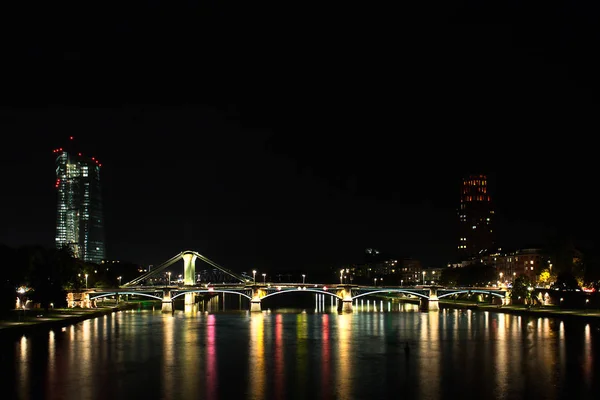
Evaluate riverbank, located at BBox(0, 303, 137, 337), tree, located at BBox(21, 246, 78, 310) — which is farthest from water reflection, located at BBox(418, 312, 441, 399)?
tree, located at BBox(21, 246, 78, 310)

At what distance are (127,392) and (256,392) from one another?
18.9ft

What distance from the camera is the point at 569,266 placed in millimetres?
104625

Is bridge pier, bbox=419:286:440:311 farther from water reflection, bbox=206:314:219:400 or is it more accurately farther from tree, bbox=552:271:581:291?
water reflection, bbox=206:314:219:400

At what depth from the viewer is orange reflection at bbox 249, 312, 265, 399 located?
106 feet

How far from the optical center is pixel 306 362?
139 ft

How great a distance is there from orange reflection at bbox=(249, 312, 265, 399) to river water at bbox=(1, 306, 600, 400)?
0.08 meters

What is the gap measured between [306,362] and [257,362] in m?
2.97

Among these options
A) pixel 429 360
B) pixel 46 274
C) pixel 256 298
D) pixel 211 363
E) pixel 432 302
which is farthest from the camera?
pixel 432 302

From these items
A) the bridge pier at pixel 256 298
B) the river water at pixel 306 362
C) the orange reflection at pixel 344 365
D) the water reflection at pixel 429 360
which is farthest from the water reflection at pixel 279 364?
the bridge pier at pixel 256 298

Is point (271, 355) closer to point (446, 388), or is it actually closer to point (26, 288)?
point (446, 388)

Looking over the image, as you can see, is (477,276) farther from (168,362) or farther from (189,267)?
(168,362)

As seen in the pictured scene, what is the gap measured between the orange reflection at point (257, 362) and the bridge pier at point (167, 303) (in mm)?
30149

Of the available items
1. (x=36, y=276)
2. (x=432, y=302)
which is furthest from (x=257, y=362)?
(x=432, y=302)

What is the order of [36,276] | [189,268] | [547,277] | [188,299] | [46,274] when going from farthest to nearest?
[189,268], [547,277], [188,299], [46,274], [36,276]
